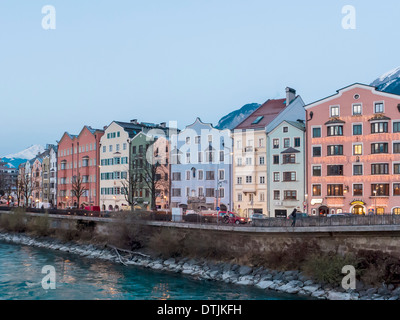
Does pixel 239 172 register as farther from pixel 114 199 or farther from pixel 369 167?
pixel 114 199

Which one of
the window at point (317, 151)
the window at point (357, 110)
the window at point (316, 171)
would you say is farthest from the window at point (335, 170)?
the window at point (357, 110)

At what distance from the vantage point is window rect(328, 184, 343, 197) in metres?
57.2

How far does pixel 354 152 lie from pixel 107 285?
32572 mm

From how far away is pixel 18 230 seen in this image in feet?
258

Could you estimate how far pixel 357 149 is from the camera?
5616 centimetres

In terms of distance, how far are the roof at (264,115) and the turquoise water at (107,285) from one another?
2771 centimetres

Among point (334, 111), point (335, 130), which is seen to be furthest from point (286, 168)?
point (334, 111)

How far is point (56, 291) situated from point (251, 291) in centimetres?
1461

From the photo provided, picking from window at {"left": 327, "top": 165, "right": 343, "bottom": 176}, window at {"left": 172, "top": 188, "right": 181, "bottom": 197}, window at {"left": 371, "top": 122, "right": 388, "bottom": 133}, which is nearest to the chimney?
window at {"left": 327, "top": 165, "right": 343, "bottom": 176}

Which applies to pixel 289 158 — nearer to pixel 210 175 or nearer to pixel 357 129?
pixel 357 129

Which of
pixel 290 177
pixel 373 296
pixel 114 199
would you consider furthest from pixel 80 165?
pixel 373 296

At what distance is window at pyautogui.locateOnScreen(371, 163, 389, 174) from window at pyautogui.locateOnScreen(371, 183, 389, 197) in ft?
4.61

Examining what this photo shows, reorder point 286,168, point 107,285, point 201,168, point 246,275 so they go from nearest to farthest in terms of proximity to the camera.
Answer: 1. point 107,285
2. point 246,275
3. point 286,168
4. point 201,168

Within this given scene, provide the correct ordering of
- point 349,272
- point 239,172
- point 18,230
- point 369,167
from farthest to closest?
point 18,230, point 239,172, point 369,167, point 349,272
